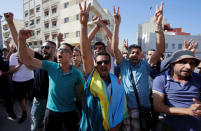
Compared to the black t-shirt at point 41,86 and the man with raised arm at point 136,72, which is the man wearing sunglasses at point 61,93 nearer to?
the black t-shirt at point 41,86

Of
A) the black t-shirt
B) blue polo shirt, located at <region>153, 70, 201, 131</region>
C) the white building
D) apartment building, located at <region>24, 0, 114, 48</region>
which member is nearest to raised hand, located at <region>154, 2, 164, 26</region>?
blue polo shirt, located at <region>153, 70, 201, 131</region>

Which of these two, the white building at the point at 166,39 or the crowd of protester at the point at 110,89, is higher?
the white building at the point at 166,39

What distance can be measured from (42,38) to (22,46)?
2664 centimetres

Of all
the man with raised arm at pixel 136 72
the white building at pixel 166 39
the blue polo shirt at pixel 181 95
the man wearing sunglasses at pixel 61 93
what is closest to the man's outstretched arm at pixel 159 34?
the man with raised arm at pixel 136 72

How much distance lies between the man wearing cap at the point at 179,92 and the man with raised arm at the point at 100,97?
538mm

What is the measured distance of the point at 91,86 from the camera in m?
1.42

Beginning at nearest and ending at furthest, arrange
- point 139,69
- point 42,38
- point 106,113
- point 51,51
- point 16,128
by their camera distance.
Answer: point 106,113 < point 139,69 < point 51,51 < point 16,128 < point 42,38

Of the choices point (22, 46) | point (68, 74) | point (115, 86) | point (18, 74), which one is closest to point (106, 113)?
point (115, 86)

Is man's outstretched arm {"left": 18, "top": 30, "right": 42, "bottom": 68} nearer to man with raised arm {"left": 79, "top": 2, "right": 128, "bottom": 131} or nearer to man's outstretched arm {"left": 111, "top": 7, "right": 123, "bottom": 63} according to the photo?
man with raised arm {"left": 79, "top": 2, "right": 128, "bottom": 131}

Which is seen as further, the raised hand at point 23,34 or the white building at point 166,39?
the white building at point 166,39

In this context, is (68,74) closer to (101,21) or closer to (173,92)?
(101,21)

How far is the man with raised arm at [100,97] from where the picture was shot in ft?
4.61

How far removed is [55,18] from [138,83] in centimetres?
2476

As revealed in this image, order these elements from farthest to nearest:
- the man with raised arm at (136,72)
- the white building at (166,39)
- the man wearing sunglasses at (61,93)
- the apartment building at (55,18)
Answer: the white building at (166,39) → the apartment building at (55,18) → the man with raised arm at (136,72) → the man wearing sunglasses at (61,93)
